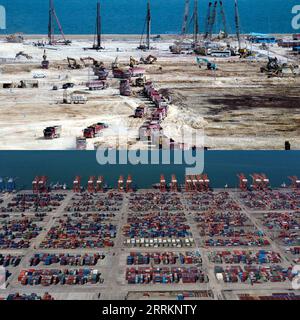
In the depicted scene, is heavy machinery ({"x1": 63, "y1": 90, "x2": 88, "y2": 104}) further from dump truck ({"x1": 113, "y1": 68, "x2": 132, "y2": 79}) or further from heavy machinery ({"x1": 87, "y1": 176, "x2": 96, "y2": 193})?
heavy machinery ({"x1": 87, "y1": 176, "x2": 96, "y2": 193})

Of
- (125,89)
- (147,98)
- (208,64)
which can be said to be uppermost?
(208,64)

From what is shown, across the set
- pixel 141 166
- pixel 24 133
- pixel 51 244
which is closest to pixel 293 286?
pixel 51 244

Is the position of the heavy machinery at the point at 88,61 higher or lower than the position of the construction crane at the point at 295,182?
higher

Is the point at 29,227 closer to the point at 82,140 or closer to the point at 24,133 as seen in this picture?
the point at 82,140

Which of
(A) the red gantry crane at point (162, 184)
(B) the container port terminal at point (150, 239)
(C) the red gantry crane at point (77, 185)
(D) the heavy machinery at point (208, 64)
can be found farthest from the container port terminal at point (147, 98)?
(B) the container port terminal at point (150, 239)

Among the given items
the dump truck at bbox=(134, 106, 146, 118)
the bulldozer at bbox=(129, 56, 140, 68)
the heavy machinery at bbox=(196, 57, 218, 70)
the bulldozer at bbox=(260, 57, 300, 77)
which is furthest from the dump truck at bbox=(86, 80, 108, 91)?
the bulldozer at bbox=(260, 57, 300, 77)

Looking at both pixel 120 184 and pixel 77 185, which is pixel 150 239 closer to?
pixel 120 184

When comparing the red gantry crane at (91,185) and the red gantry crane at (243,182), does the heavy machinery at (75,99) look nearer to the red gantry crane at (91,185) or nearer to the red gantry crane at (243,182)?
the red gantry crane at (91,185)

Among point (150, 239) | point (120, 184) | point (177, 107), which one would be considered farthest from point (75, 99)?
point (150, 239)
